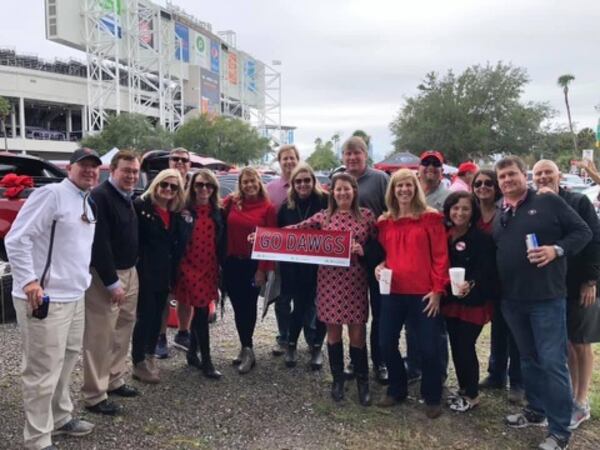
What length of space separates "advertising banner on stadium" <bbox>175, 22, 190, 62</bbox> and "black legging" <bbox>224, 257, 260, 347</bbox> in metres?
78.6

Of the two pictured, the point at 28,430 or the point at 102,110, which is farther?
the point at 102,110

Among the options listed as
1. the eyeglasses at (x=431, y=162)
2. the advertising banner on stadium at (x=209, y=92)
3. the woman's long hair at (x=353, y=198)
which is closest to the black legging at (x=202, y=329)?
the woman's long hair at (x=353, y=198)

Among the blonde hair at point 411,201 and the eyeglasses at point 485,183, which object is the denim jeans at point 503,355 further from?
the blonde hair at point 411,201

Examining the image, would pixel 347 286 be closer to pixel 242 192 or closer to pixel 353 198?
pixel 353 198

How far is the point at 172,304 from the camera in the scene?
618cm

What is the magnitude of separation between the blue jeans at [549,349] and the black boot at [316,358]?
2.01 metres

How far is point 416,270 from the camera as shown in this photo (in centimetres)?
389

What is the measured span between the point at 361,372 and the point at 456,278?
122cm

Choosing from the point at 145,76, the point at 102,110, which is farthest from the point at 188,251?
the point at 145,76

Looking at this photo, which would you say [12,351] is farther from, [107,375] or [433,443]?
[433,443]

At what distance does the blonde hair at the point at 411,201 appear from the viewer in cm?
395

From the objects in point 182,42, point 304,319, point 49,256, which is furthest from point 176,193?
point 182,42

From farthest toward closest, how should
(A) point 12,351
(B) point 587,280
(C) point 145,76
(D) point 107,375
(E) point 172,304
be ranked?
(C) point 145,76, (E) point 172,304, (A) point 12,351, (D) point 107,375, (B) point 587,280

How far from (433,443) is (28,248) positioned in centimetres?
301
